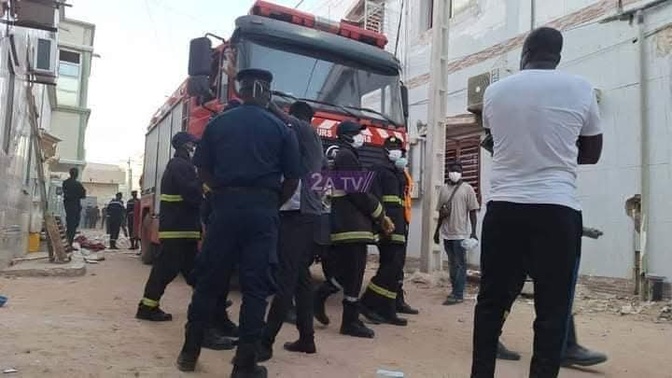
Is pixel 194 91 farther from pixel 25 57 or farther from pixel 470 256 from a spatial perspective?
pixel 470 256

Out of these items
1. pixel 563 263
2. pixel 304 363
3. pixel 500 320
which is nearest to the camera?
pixel 563 263

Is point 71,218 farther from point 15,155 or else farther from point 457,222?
point 457,222

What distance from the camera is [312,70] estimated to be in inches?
265

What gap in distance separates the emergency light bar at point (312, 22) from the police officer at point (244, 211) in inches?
130

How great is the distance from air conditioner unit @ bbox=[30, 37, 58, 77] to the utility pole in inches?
243

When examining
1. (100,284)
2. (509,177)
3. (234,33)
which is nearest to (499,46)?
(234,33)

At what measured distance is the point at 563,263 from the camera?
2.71 m

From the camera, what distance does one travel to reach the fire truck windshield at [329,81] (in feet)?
21.2

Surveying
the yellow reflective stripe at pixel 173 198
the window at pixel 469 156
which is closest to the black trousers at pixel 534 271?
the yellow reflective stripe at pixel 173 198

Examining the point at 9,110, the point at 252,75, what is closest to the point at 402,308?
the point at 252,75

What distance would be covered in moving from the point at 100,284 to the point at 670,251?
7.14 metres

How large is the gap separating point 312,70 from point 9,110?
468 cm

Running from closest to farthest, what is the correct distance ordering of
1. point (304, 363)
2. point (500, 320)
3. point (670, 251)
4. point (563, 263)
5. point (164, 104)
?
point (563, 263), point (500, 320), point (304, 363), point (670, 251), point (164, 104)
